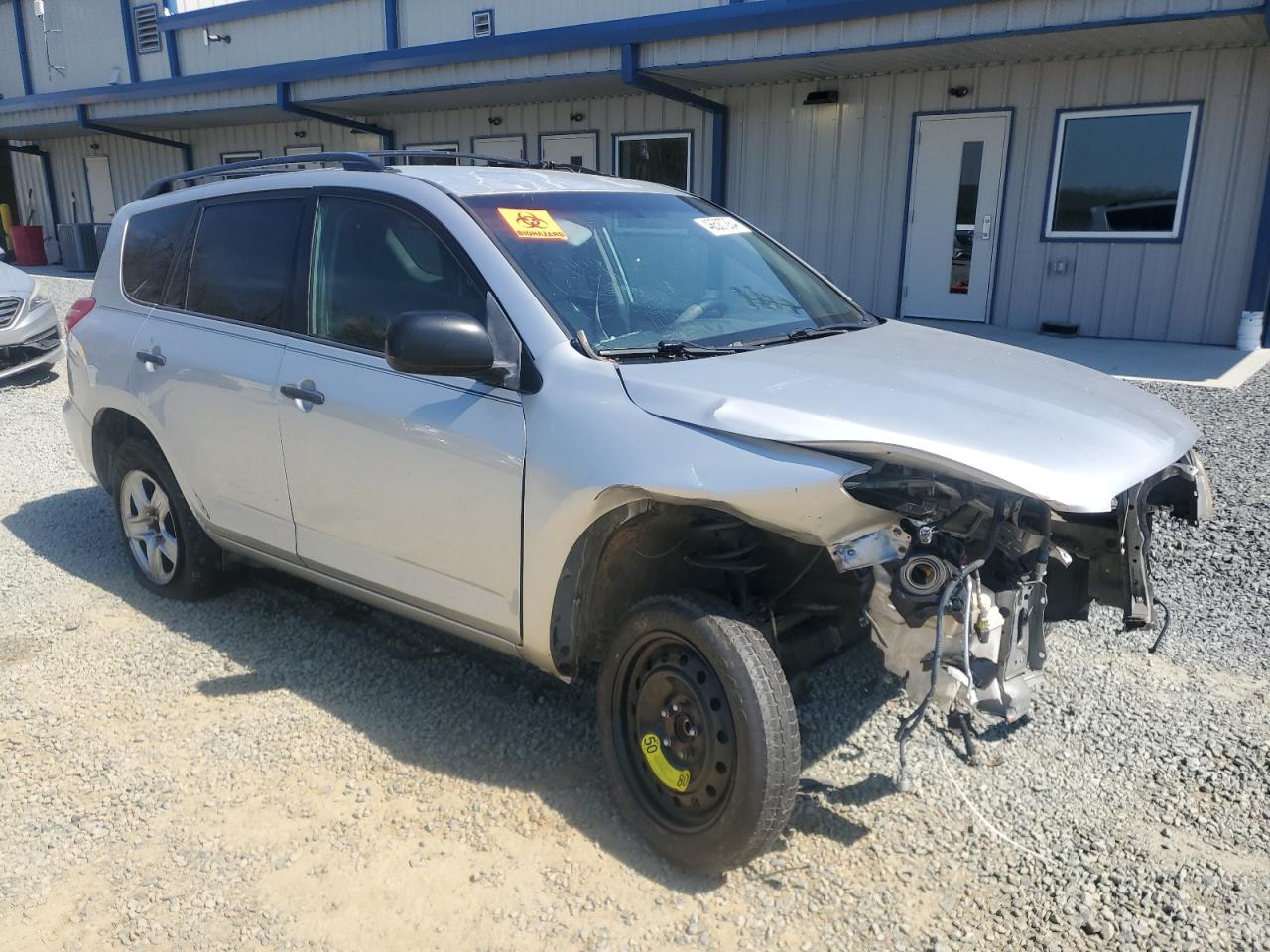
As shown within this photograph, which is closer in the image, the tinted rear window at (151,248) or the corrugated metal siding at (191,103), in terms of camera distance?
the tinted rear window at (151,248)

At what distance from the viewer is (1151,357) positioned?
964 centimetres

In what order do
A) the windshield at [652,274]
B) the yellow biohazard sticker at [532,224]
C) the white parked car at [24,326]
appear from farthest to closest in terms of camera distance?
1. the white parked car at [24,326]
2. the yellow biohazard sticker at [532,224]
3. the windshield at [652,274]

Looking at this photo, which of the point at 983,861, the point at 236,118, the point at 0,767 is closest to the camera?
the point at 983,861

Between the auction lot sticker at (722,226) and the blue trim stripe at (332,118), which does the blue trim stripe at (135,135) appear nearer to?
the blue trim stripe at (332,118)

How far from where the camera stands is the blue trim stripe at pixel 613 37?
947 cm

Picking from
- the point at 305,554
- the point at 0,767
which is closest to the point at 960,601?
the point at 305,554

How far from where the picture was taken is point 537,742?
3414 mm

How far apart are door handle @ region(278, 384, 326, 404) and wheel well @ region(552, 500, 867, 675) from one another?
1201mm

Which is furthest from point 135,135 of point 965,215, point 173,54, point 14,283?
point 965,215

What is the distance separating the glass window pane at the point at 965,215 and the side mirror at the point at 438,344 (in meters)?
10.0

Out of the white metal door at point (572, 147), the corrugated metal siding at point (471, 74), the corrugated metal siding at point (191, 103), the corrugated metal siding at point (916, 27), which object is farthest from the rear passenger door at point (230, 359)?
the corrugated metal siding at point (191, 103)

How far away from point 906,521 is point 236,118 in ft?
63.7

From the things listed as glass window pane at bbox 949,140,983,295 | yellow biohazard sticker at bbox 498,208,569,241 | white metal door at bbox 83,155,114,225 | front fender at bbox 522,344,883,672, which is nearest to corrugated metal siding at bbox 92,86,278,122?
white metal door at bbox 83,155,114,225

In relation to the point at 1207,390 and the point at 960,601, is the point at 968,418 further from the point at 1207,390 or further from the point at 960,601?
the point at 1207,390
